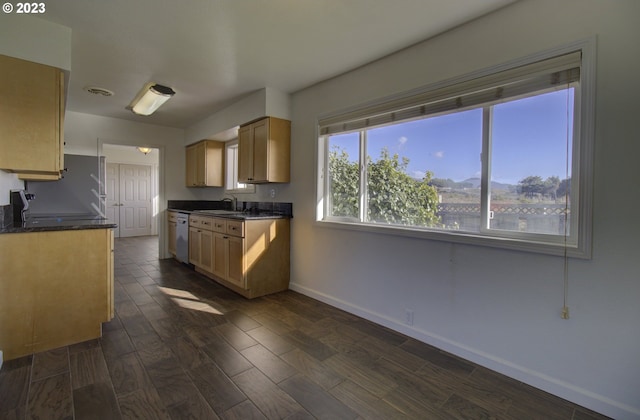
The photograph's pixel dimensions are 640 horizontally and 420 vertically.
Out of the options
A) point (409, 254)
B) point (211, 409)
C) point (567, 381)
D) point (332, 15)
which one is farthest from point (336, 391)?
point (332, 15)

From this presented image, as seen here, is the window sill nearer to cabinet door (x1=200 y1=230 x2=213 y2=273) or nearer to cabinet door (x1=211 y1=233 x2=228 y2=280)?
cabinet door (x1=211 y1=233 x2=228 y2=280)

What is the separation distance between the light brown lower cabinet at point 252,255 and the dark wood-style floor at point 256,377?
58cm

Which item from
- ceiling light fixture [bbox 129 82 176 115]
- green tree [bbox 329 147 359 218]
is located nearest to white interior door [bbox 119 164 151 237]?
ceiling light fixture [bbox 129 82 176 115]

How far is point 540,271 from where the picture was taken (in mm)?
1873

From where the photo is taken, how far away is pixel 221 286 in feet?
12.9

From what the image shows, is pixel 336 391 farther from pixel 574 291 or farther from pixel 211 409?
pixel 574 291

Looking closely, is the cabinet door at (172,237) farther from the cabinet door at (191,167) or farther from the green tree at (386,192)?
the green tree at (386,192)

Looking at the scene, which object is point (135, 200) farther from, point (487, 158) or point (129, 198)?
point (487, 158)

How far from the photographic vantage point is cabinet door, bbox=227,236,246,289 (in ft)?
11.2

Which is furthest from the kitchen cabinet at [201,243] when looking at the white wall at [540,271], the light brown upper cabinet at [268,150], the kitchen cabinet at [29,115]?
the white wall at [540,271]

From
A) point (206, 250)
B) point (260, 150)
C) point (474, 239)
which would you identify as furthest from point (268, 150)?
point (474, 239)

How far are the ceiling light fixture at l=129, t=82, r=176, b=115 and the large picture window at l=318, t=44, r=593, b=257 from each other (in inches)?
82.1

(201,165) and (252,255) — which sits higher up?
(201,165)

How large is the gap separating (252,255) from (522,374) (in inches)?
105
